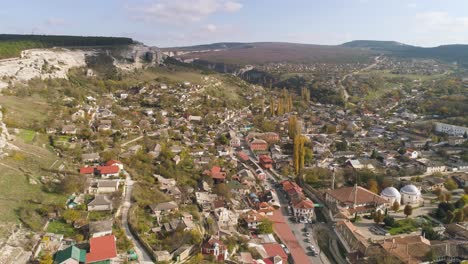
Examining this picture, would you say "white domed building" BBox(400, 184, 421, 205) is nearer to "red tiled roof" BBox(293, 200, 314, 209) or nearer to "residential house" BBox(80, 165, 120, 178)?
"red tiled roof" BBox(293, 200, 314, 209)

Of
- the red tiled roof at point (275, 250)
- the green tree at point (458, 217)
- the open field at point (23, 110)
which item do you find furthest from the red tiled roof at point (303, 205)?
the open field at point (23, 110)

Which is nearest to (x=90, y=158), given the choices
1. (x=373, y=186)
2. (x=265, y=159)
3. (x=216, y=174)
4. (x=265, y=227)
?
(x=216, y=174)

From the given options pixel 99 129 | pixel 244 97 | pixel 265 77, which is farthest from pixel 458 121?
pixel 265 77

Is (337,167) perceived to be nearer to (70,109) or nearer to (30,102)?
(70,109)

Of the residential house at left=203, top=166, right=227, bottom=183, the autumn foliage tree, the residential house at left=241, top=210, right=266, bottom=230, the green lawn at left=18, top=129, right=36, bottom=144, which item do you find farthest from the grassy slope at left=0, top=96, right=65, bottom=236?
the autumn foliage tree

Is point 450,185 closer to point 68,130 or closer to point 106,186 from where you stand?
point 106,186

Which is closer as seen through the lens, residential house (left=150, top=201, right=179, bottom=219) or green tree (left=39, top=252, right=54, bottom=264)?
green tree (left=39, top=252, right=54, bottom=264)
